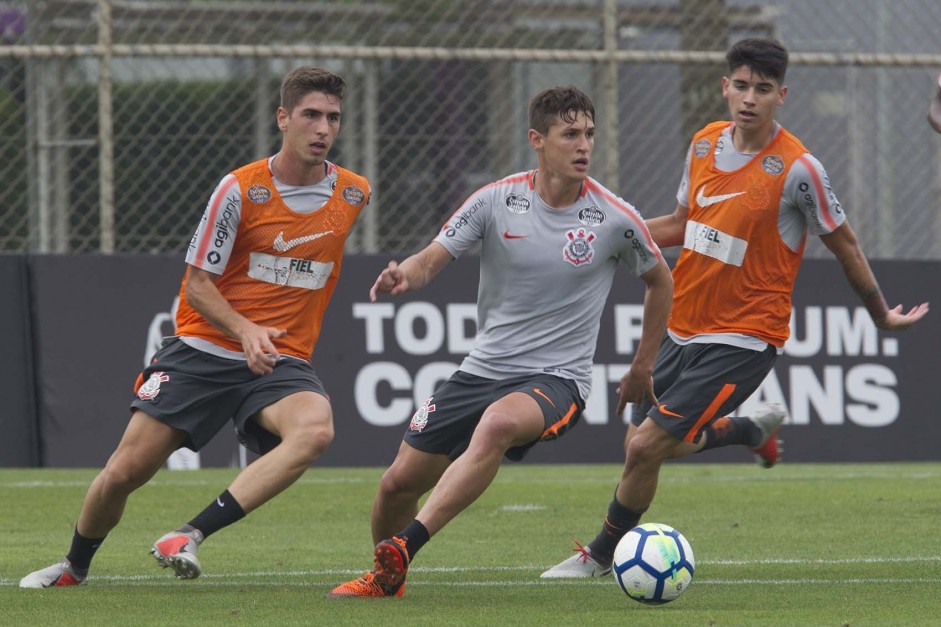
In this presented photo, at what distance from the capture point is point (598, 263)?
7.05m

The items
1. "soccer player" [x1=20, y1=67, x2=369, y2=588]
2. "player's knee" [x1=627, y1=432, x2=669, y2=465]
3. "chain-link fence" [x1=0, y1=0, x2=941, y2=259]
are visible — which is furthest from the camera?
"chain-link fence" [x1=0, y1=0, x2=941, y2=259]

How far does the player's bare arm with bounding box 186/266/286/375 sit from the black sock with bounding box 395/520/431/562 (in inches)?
31.3

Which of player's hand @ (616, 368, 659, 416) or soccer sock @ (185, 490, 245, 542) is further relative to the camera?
player's hand @ (616, 368, 659, 416)

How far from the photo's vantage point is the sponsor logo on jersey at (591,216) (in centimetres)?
705

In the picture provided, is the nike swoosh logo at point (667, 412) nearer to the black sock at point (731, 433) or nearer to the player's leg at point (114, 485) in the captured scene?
the black sock at point (731, 433)

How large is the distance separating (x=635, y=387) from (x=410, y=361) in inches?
198

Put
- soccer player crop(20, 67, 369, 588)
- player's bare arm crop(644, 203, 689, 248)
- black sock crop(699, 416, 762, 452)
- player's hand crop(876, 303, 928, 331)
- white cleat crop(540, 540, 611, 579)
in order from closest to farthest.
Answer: soccer player crop(20, 67, 369, 588) < white cleat crop(540, 540, 611, 579) < player's hand crop(876, 303, 928, 331) < player's bare arm crop(644, 203, 689, 248) < black sock crop(699, 416, 762, 452)

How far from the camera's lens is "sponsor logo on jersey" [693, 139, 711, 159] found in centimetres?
780

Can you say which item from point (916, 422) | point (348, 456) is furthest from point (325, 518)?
point (916, 422)

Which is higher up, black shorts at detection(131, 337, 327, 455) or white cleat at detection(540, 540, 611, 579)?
black shorts at detection(131, 337, 327, 455)

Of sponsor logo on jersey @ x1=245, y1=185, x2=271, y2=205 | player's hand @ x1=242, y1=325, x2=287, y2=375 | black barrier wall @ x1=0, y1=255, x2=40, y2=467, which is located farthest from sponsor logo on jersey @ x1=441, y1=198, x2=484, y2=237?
black barrier wall @ x1=0, y1=255, x2=40, y2=467

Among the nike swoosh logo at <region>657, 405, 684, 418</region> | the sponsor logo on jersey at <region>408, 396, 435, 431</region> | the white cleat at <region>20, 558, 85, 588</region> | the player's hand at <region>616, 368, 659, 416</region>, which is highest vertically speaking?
the player's hand at <region>616, 368, 659, 416</region>

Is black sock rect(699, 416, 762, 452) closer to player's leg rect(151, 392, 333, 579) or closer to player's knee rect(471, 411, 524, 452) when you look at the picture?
player's knee rect(471, 411, 524, 452)

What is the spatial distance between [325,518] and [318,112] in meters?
3.31
